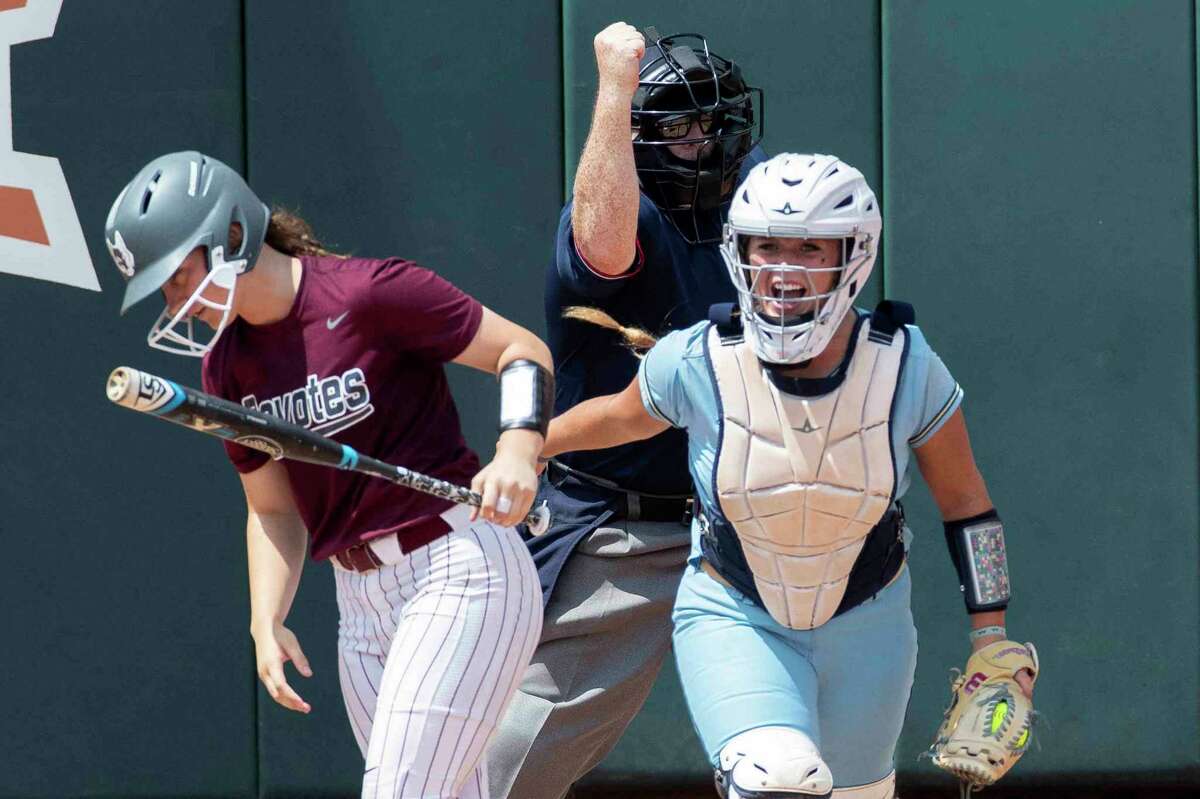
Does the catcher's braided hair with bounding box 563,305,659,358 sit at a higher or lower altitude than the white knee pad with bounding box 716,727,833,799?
higher

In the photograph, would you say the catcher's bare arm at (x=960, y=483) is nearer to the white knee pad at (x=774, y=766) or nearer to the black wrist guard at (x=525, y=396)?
the white knee pad at (x=774, y=766)

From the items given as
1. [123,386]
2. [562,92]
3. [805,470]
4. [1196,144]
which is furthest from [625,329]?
[1196,144]

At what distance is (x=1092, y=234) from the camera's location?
5.48 metres

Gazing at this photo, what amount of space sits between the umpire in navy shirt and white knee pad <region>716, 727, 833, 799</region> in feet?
3.06

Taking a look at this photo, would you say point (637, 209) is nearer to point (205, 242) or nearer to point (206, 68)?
point (205, 242)

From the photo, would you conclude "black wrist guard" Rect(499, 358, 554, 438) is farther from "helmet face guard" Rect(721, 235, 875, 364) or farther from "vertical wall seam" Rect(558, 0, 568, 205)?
"vertical wall seam" Rect(558, 0, 568, 205)

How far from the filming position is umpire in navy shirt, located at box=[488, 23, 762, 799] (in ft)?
14.3

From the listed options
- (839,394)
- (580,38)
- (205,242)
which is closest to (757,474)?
(839,394)

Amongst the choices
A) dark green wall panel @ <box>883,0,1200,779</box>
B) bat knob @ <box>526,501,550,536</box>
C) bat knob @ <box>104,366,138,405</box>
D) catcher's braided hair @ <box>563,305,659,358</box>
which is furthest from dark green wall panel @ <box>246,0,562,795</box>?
bat knob @ <box>104,366,138,405</box>

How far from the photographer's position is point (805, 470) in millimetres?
3576

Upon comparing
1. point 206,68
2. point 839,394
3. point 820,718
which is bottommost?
point 820,718

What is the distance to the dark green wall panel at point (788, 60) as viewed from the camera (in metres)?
5.42

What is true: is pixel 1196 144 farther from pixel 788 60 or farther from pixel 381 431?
pixel 381 431

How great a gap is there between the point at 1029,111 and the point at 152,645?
306cm
